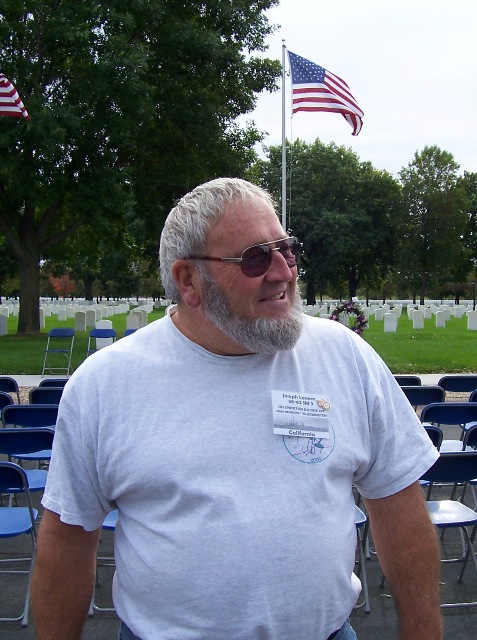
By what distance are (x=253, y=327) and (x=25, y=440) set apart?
11.1 ft

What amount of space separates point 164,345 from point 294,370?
1.14 feet

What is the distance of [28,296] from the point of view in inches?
868

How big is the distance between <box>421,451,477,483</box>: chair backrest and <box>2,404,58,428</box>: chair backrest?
2949 mm

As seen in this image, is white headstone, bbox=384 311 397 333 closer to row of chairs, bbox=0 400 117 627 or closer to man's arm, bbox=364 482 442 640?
row of chairs, bbox=0 400 117 627

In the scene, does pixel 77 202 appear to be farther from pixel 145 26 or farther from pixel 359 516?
pixel 359 516

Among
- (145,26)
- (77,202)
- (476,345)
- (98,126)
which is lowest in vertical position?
(476,345)

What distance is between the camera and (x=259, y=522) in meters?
1.68

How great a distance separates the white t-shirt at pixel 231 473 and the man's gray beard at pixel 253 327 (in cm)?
6

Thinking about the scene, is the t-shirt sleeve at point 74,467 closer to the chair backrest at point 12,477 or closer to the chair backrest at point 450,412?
the chair backrest at point 12,477

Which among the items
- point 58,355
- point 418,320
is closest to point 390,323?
point 418,320

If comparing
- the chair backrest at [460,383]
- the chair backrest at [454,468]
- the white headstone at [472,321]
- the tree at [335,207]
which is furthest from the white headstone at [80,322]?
the tree at [335,207]

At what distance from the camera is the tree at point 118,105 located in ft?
59.7

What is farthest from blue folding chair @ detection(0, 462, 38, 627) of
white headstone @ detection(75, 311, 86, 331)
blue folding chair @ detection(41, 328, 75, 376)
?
white headstone @ detection(75, 311, 86, 331)

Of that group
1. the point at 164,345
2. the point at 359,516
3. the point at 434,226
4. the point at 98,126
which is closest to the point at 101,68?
the point at 98,126
